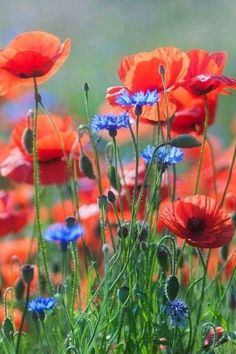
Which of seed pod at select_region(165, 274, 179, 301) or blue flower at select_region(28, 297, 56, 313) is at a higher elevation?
blue flower at select_region(28, 297, 56, 313)

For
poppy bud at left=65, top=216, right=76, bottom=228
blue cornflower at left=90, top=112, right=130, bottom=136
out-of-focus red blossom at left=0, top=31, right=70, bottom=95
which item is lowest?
poppy bud at left=65, top=216, right=76, bottom=228

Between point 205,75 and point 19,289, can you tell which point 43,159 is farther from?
point 205,75

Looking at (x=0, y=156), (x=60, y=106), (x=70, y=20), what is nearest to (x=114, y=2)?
(x=70, y=20)

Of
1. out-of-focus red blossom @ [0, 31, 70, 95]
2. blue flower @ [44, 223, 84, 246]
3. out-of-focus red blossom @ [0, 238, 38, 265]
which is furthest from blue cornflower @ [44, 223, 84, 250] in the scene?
out-of-focus red blossom @ [0, 238, 38, 265]

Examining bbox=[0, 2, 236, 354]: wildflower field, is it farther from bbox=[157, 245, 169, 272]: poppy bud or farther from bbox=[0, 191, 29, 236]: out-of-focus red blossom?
bbox=[0, 191, 29, 236]: out-of-focus red blossom

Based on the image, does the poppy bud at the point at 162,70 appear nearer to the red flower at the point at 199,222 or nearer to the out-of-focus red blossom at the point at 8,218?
→ the red flower at the point at 199,222

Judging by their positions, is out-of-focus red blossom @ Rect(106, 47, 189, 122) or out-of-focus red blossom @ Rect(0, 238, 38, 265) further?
out-of-focus red blossom @ Rect(0, 238, 38, 265)

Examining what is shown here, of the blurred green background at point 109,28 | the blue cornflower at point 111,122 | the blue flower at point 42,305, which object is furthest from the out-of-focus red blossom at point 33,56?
the blurred green background at point 109,28
